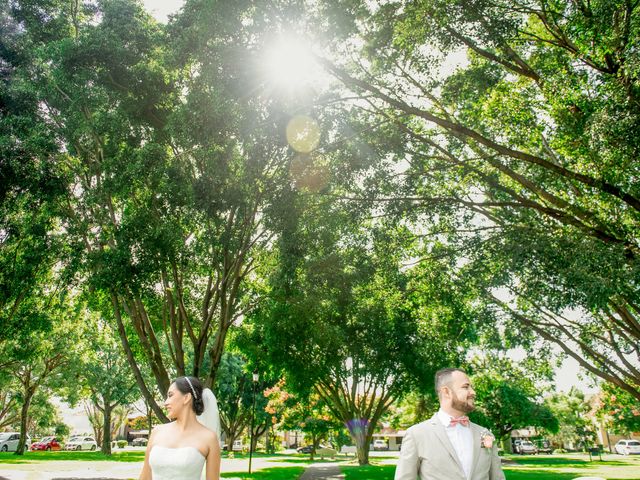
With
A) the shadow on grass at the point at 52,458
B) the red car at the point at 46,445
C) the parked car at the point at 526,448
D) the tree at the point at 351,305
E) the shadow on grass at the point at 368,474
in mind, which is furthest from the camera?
the parked car at the point at 526,448

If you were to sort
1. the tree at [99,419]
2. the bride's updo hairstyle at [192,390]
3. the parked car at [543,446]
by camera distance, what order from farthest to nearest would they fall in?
the parked car at [543,446] < the tree at [99,419] < the bride's updo hairstyle at [192,390]

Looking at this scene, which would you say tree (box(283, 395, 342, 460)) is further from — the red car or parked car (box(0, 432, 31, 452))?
the red car

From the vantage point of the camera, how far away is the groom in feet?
11.9

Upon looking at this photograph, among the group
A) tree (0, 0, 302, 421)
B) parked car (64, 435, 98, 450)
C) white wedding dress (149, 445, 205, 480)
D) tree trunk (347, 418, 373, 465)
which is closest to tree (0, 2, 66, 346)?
tree (0, 0, 302, 421)

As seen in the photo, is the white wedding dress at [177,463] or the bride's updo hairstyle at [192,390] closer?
the white wedding dress at [177,463]

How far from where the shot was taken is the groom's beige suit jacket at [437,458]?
361 centimetres

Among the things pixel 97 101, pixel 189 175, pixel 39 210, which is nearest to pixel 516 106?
pixel 189 175

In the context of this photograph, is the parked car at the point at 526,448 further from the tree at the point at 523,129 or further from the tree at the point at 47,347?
the tree at the point at 523,129

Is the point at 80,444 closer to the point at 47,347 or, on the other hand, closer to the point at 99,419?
the point at 99,419

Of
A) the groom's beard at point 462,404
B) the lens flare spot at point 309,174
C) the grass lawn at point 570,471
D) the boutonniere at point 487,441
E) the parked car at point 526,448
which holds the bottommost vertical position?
the parked car at point 526,448

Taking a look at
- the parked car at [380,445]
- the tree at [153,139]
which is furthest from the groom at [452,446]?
the parked car at [380,445]

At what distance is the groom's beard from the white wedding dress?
2485 mm

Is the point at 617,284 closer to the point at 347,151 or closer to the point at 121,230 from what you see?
the point at 347,151

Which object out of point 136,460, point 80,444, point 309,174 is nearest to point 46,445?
point 80,444
